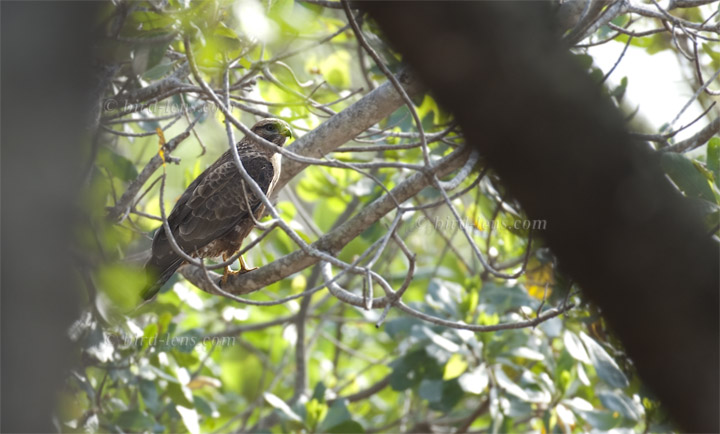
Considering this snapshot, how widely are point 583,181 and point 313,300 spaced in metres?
5.53

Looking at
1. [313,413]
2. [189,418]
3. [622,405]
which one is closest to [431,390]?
[313,413]

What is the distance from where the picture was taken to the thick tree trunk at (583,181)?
3.69 feet

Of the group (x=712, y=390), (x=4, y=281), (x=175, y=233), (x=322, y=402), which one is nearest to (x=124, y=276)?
(x=4, y=281)

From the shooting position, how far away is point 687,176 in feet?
10.3

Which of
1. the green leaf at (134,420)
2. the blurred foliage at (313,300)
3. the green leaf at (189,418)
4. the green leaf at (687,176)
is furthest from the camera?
the green leaf at (189,418)

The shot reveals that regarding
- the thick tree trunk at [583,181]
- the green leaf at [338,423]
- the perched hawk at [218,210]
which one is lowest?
the thick tree trunk at [583,181]

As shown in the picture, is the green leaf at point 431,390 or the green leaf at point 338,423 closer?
the green leaf at point 338,423

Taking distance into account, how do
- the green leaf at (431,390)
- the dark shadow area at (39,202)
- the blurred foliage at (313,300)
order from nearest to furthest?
the dark shadow area at (39,202), the blurred foliage at (313,300), the green leaf at (431,390)

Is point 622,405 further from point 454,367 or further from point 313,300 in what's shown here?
point 313,300

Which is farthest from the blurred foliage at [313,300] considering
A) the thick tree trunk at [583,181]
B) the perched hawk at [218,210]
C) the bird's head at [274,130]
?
the thick tree trunk at [583,181]

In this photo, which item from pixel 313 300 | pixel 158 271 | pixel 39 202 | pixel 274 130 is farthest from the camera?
pixel 313 300

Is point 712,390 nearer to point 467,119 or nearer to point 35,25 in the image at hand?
point 467,119

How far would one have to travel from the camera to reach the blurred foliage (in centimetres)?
328

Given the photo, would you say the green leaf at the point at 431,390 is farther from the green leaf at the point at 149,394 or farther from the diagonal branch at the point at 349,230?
the green leaf at the point at 149,394
